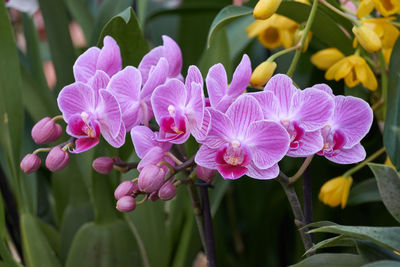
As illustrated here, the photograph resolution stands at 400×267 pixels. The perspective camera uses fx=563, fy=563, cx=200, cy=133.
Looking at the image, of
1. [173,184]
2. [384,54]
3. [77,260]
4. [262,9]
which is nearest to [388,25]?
[384,54]

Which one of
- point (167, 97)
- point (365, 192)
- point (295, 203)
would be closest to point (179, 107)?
point (167, 97)

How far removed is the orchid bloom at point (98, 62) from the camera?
0.40 metres

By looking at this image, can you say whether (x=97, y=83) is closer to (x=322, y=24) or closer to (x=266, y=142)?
(x=266, y=142)

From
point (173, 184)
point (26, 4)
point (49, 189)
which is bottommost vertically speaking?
point (49, 189)

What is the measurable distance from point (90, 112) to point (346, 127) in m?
0.18

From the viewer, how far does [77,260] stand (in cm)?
57

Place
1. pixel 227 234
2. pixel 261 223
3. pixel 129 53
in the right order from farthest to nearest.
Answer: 1. pixel 227 234
2. pixel 261 223
3. pixel 129 53

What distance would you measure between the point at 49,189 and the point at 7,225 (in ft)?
0.48

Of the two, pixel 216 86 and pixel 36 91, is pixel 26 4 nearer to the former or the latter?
pixel 36 91

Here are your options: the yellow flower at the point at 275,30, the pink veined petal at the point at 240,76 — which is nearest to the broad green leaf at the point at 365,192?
the yellow flower at the point at 275,30

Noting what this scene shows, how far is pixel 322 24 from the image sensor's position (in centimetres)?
55

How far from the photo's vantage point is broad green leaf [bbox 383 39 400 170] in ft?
1.54

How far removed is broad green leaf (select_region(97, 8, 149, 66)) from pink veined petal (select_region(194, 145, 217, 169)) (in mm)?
169

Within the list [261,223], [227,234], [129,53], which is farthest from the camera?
[227,234]
